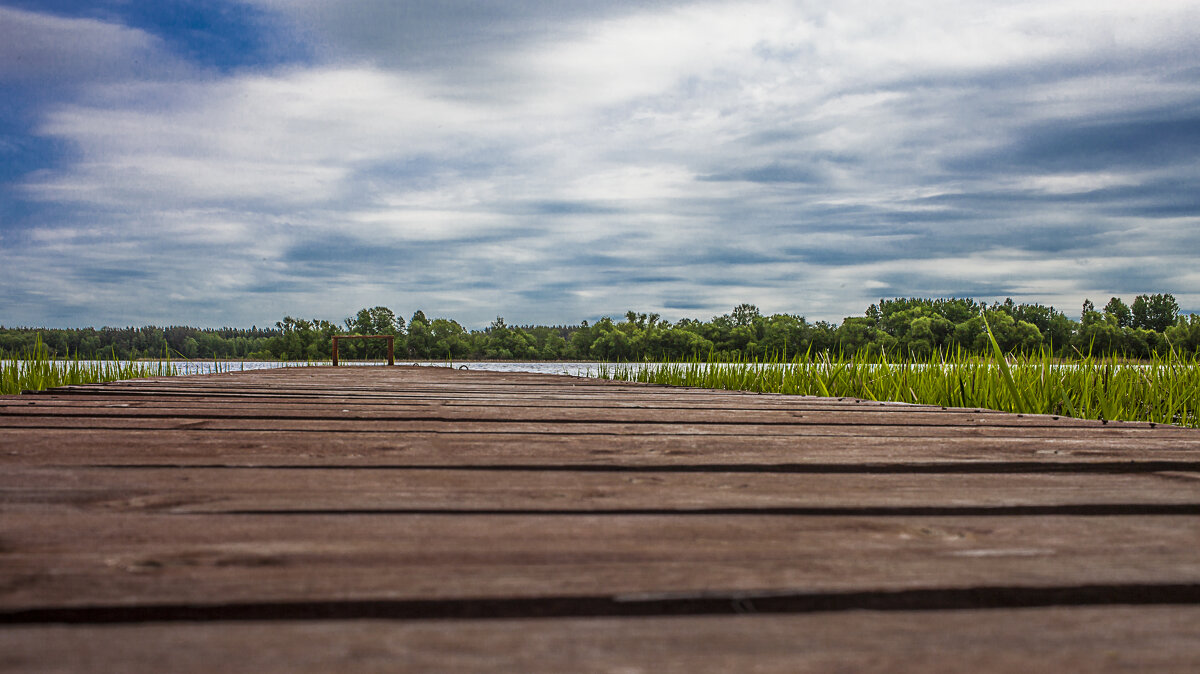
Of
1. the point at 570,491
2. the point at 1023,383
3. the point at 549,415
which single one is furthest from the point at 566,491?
the point at 1023,383

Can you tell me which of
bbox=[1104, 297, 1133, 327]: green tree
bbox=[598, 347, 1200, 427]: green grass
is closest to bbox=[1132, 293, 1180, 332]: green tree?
bbox=[1104, 297, 1133, 327]: green tree

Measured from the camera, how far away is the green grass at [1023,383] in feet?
14.9

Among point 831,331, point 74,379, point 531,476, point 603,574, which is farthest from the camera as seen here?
point 831,331

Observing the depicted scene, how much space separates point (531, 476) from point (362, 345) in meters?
44.5

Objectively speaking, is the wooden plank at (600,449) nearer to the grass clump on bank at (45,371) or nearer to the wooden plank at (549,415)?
the wooden plank at (549,415)

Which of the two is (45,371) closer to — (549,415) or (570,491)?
(549,415)

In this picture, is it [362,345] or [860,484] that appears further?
[362,345]

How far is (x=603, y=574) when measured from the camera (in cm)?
84

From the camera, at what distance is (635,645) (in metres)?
0.67

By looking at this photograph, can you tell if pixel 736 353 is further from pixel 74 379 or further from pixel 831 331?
pixel 831 331

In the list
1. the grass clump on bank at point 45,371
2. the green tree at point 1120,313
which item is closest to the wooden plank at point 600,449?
the grass clump on bank at point 45,371

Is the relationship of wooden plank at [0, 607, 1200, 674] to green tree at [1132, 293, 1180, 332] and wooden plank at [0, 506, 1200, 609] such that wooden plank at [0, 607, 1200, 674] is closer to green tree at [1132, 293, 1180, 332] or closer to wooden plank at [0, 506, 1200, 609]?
wooden plank at [0, 506, 1200, 609]

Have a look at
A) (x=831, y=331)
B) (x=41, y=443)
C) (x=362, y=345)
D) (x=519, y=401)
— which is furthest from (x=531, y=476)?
(x=362, y=345)

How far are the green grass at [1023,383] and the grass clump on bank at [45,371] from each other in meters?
6.03
